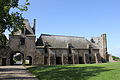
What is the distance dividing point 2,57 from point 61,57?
15.1 meters

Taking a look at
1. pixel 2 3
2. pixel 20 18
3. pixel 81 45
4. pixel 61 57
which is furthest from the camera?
pixel 81 45

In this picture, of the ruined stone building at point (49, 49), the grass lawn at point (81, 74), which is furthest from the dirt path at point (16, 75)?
the ruined stone building at point (49, 49)

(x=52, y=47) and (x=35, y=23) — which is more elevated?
(x=35, y=23)

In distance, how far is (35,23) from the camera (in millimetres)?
42750

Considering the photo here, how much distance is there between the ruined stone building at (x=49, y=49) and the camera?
3466 cm

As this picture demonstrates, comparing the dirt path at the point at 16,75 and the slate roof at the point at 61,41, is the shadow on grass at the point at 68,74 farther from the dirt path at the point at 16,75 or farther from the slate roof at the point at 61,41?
the slate roof at the point at 61,41

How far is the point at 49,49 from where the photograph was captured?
37.2 metres

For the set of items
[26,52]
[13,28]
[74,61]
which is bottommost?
[74,61]

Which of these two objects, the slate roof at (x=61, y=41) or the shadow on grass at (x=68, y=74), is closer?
the shadow on grass at (x=68, y=74)

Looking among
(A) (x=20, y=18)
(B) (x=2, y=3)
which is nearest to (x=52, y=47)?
(A) (x=20, y=18)

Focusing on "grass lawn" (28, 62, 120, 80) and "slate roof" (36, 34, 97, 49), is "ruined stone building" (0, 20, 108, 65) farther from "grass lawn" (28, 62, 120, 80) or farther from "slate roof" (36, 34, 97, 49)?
"grass lawn" (28, 62, 120, 80)

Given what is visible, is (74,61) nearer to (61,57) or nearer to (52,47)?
(61,57)

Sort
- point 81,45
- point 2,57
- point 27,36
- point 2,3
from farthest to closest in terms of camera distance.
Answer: point 81,45 → point 27,36 → point 2,57 → point 2,3

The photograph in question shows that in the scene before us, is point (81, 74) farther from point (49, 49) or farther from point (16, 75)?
point (49, 49)
